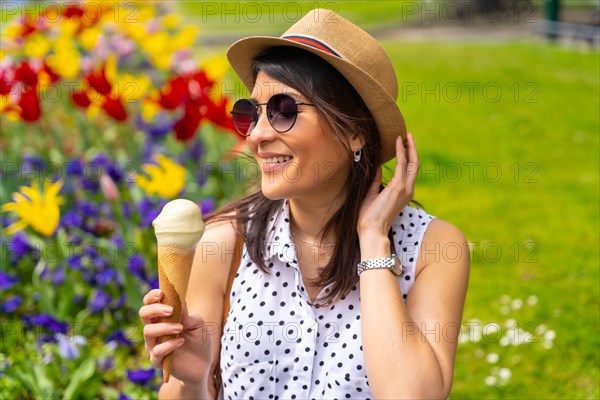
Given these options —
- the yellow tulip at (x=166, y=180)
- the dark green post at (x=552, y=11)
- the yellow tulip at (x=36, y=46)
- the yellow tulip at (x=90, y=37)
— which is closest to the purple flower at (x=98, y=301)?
the yellow tulip at (x=166, y=180)

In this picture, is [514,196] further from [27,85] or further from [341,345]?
[341,345]

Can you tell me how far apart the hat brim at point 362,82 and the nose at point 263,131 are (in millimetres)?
210

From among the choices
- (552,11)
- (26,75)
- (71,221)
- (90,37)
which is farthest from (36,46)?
(552,11)

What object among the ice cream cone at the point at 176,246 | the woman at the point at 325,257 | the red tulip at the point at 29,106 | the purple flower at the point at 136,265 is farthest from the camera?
the red tulip at the point at 29,106

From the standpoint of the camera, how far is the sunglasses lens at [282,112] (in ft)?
7.24

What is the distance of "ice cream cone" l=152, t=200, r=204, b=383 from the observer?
1.95m

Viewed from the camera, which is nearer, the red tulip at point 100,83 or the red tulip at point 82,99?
the red tulip at point 100,83

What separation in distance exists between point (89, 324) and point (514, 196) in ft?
11.6

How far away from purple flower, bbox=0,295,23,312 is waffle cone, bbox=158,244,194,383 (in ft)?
6.61

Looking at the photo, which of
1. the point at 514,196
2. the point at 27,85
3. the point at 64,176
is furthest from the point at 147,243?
the point at 514,196

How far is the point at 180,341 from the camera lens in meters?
2.02

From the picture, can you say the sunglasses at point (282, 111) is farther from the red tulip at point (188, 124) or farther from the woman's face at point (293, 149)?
the red tulip at point (188, 124)

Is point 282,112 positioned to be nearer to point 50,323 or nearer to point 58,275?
point 50,323

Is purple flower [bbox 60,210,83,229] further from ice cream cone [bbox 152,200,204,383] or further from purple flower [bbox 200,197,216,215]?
ice cream cone [bbox 152,200,204,383]
